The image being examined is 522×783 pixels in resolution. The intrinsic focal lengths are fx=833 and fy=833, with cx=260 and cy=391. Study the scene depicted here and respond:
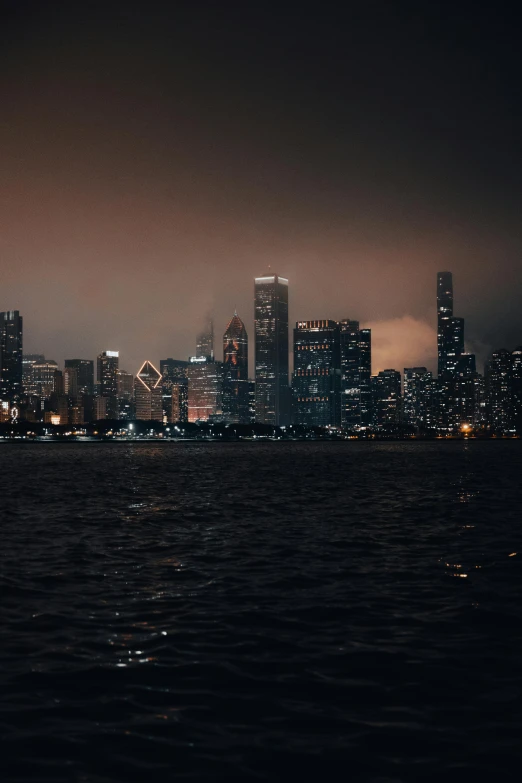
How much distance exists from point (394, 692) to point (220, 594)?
10.4 meters

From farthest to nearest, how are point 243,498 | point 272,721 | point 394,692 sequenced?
point 243,498, point 394,692, point 272,721

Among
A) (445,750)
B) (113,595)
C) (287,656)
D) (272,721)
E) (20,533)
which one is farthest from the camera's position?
(20,533)

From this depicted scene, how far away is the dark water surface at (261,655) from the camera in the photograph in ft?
39.1

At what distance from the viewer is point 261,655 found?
57.9 feet

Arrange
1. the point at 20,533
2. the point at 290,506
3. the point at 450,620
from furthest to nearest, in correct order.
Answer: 1. the point at 290,506
2. the point at 20,533
3. the point at 450,620

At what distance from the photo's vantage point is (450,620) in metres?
21.1

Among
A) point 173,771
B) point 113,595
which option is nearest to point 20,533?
point 113,595

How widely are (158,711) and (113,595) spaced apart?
10.7 meters

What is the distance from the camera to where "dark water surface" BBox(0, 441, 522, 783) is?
11914 millimetres

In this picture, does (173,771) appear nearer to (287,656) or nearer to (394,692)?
(394,692)

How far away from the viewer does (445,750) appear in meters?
12.1

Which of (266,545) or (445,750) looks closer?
(445,750)

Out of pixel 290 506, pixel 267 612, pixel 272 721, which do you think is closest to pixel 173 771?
pixel 272 721

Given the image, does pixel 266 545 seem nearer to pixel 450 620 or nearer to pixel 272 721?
pixel 450 620
